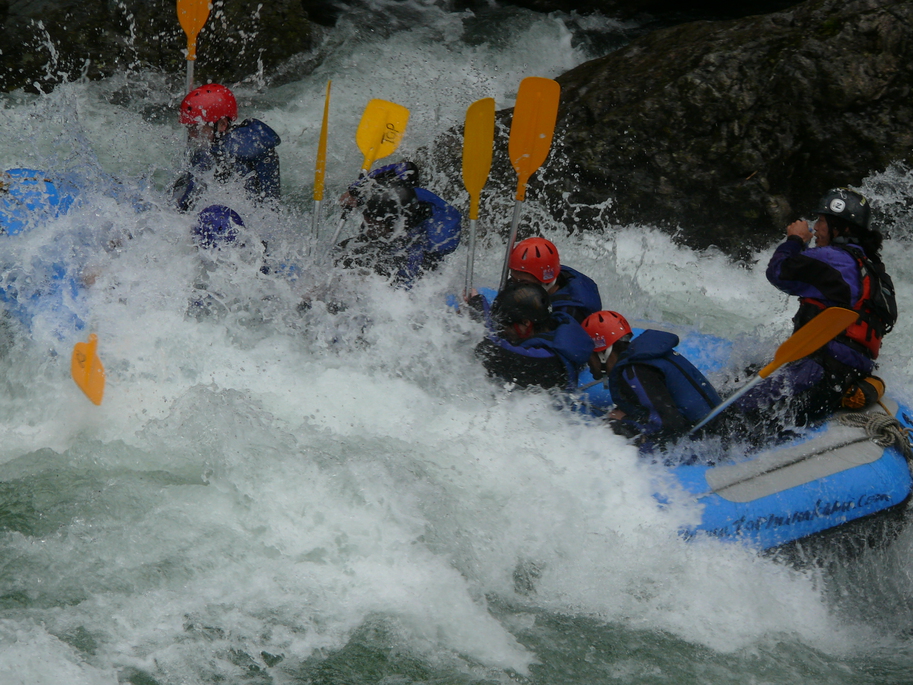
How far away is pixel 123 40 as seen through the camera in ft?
24.8

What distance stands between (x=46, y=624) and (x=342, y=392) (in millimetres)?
1773

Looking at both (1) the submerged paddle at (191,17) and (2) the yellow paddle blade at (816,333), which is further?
(1) the submerged paddle at (191,17)

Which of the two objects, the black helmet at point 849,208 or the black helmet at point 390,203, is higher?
the black helmet at point 849,208

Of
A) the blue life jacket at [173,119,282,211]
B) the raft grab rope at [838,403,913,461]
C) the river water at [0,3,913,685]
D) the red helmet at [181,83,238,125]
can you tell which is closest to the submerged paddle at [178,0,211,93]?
the red helmet at [181,83,238,125]

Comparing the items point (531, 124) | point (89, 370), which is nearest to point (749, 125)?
point (531, 124)

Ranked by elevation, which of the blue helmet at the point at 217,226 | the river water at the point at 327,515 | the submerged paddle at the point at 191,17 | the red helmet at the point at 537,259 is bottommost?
the river water at the point at 327,515

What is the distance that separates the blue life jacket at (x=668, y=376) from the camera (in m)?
3.86

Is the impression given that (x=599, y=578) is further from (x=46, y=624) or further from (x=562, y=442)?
(x=46, y=624)

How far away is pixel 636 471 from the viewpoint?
154 inches

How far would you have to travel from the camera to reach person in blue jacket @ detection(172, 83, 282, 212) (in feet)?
17.0

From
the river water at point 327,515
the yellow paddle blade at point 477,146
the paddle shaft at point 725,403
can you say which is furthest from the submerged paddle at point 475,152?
the paddle shaft at point 725,403

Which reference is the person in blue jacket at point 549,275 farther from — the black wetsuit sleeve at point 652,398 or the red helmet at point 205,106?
the red helmet at point 205,106

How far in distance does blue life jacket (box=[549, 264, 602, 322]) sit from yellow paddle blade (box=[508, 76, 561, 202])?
0.52m

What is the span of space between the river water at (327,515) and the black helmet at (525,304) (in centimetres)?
42
